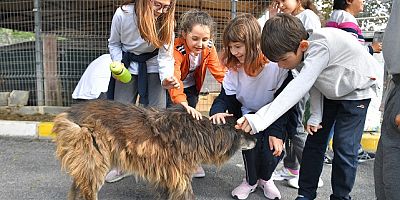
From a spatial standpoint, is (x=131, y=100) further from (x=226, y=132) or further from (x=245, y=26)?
(x=245, y=26)

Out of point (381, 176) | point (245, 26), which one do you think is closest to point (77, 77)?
point (245, 26)

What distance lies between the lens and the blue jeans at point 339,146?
2.74 metres

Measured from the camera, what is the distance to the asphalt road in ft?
11.2

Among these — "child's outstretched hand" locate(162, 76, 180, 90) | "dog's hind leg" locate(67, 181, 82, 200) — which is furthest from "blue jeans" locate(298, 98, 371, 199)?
"dog's hind leg" locate(67, 181, 82, 200)

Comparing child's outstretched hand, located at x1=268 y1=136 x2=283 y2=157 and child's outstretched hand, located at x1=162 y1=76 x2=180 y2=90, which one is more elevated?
child's outstretched hand, located at x1=162 y1=76 x2=180 y2=90

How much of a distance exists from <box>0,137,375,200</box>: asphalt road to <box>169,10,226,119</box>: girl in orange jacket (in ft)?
2.70

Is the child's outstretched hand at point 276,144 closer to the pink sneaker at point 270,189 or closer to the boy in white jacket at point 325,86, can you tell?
the boy in white jacket at point 325,86

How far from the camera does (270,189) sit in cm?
342

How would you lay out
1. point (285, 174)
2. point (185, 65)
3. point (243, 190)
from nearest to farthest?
point (243, 190), point (185, 65), point (285, 174)

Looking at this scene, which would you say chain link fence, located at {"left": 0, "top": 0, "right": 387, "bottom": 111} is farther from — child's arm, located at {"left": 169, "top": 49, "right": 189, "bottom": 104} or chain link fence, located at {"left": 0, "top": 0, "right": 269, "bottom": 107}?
child's arm, located at {"left": 169, "top": 49, "right": 189, "bottom": 104}

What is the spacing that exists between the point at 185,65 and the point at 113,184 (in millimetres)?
1301

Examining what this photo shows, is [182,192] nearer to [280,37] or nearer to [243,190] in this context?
[243,190]

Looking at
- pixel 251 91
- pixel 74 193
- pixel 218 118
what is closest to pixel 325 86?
pixel 251 91

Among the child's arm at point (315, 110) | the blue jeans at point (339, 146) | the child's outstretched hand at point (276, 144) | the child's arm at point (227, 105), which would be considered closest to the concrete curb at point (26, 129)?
the child's arm at point (227, 105)
